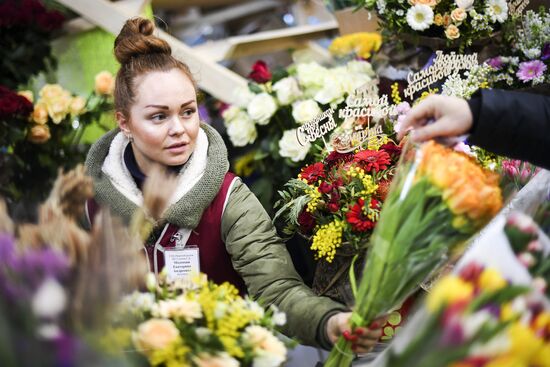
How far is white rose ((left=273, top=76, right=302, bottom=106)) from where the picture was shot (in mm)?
2648

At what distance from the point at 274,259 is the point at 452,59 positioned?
34.3 inches

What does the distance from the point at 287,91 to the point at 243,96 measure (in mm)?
228

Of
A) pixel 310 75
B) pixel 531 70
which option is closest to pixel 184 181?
pixel 310 75

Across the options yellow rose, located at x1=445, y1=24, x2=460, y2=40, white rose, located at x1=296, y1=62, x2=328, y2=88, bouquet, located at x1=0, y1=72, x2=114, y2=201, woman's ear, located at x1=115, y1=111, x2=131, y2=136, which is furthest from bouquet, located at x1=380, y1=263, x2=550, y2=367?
bouquet, located at x1=0, y1=72, x2=114, y2=201

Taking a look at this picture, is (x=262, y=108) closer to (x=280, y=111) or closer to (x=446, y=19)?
(x=280, y=111)

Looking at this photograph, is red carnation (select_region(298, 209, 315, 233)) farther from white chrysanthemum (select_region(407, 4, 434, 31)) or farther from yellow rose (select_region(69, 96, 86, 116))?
yellow rose (select_region(69, 96, 86, 116))

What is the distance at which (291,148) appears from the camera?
8.23 feet

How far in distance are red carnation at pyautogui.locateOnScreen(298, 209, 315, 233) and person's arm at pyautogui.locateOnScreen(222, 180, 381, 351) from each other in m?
0.08

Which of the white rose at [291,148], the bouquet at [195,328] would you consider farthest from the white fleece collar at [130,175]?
the white rose at [291,148]

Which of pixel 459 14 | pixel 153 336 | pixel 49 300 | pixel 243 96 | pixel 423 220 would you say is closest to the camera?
pixel 49 300

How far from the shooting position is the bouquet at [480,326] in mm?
933

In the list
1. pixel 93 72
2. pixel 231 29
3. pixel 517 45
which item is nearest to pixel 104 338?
pixel 517 45

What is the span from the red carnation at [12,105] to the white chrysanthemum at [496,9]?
5.90 feet

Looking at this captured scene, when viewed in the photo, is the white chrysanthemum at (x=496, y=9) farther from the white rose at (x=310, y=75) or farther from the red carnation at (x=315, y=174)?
the red carnation at (x=315, y=174)
